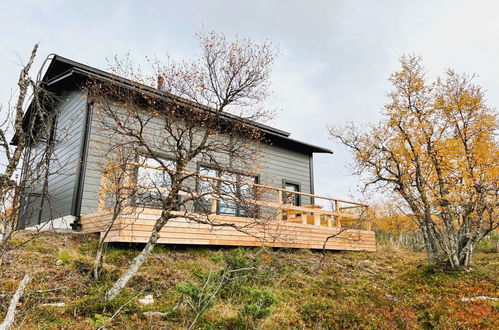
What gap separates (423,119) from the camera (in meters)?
9.16

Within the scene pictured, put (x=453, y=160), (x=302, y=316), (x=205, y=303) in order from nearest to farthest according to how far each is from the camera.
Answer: (x=205, y=303)
(x=302, y=316)
(x=453, y=160)

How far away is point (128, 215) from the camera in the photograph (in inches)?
295

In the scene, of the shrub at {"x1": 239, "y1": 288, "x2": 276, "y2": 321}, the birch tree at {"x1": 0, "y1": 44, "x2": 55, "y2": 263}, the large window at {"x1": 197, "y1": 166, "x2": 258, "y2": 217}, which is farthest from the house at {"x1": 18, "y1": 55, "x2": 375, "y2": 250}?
the birch tree at {"x1": 0, "y1": 44, "x2": 55, "y2": 263}

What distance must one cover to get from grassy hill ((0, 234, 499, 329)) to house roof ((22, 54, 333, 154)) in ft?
9.82

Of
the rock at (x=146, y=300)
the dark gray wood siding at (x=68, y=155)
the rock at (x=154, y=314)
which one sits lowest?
the rock at (x=154, y=314)

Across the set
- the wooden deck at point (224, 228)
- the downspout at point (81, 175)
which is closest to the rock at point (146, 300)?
the wooden deck at point (224, 228)

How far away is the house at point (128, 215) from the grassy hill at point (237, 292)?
506 millimetres

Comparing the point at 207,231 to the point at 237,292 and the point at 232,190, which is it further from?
the point at 237,292

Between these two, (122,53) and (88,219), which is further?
(88,219)

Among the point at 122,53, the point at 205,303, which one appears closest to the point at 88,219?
the point at 122,53

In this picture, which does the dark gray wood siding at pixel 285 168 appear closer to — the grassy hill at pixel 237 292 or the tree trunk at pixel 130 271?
the grassy hill at pixel 237 292

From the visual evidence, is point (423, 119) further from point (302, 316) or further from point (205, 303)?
point (205, 303)

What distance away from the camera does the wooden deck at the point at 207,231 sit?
7.39 m

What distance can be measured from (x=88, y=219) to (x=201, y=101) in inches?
170
